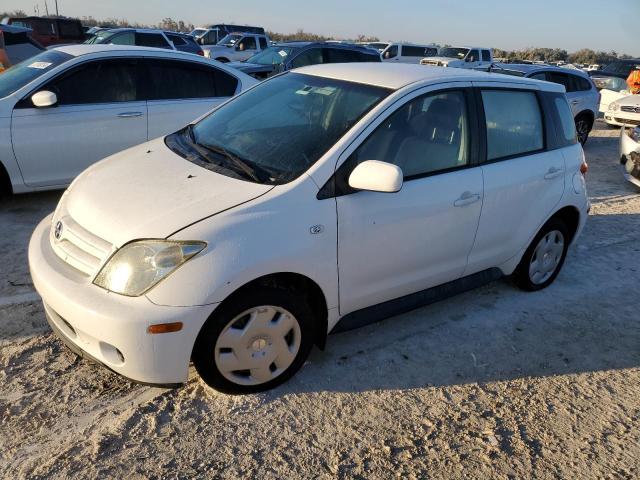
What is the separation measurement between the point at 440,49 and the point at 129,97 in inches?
868

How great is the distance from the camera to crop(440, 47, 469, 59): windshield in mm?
24062

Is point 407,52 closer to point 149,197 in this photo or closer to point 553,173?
point 553,173

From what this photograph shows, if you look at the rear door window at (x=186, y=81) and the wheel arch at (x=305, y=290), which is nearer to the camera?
the wheel arch at (x=305, y=290)

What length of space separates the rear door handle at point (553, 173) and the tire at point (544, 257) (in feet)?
1.19

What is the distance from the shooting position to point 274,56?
43.8 feet

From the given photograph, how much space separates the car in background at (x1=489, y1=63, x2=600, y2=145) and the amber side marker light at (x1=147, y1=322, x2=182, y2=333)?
943 centimetres

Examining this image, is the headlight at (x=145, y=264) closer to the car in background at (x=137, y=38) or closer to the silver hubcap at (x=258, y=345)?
the silver hubcap at (x=258, y=345)

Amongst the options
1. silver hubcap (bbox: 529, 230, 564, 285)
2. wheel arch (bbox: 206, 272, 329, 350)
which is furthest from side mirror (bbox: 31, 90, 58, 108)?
silver hubcap (bbox: 529, 230, 564, 285)

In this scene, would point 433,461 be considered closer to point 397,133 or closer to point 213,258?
point 213,258

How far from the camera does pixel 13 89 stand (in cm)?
527

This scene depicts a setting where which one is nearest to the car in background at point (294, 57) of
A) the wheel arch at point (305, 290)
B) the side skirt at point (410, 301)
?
the side skirt at point (410, 301)

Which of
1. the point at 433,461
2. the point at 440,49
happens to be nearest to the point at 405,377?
the point at 433,461

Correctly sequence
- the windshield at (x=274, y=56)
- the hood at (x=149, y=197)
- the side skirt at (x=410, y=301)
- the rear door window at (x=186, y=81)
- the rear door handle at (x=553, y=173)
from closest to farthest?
the hood at (x=149, y=197)
the side skirt at (x=410, y=301)
the rear door handle at (x=553, y=173)
the rear door window at (x=186, y=81)
the windshield at (x=274, y=56)

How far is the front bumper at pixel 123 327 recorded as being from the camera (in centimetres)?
248
